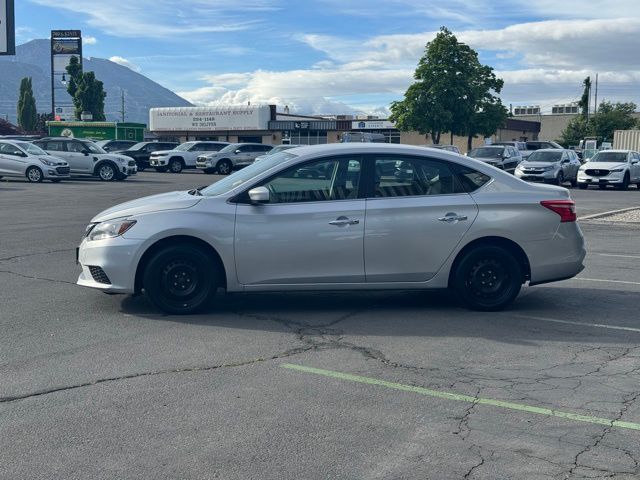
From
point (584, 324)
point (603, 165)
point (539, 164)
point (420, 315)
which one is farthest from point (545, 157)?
point (420, 315)

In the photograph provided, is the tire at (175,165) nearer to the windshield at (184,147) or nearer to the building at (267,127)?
the windshield at (184,147)

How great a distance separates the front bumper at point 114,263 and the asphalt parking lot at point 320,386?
323 millimetres

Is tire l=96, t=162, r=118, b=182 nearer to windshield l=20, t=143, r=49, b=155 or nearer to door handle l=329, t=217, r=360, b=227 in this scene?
windshield l=20, t=143, r=49, b=155

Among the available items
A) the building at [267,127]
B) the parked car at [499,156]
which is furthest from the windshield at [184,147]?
the building at [267,127]

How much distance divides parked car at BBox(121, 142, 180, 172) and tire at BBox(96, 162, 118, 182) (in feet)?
40.1

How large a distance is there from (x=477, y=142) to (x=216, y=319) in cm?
7457

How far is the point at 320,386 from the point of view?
5.62 meters

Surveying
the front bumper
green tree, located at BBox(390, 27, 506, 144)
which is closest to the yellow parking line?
the front bumper

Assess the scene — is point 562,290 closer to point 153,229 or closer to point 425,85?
point 153,229

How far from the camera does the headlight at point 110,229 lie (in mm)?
7637

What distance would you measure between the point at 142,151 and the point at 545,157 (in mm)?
22551

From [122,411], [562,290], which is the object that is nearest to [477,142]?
[562,290]

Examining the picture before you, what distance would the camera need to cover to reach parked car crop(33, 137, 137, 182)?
32.3 meters

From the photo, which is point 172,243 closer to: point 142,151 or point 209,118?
point 142,151
